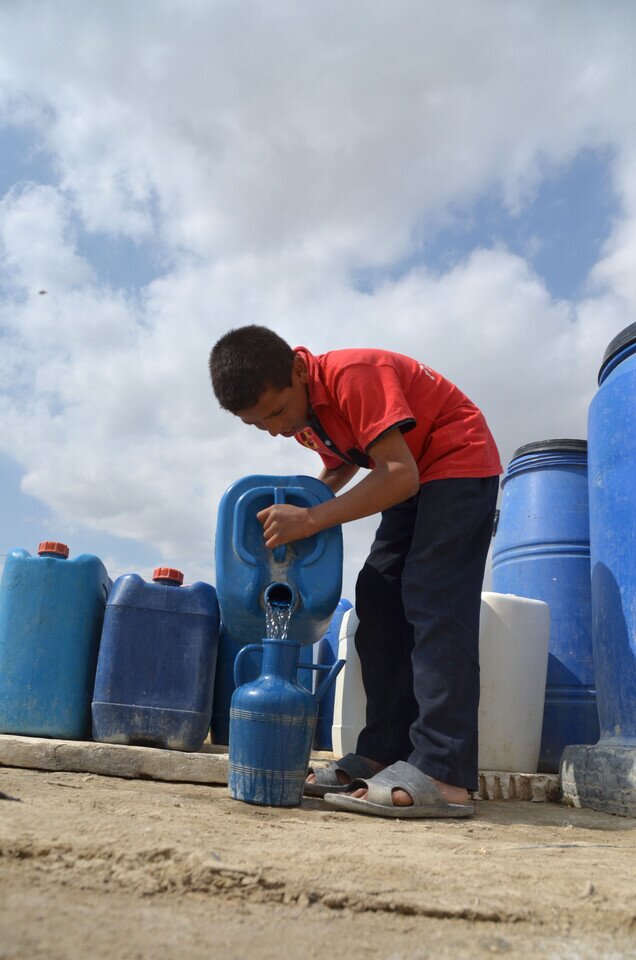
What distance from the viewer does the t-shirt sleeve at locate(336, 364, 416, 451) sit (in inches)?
83.4

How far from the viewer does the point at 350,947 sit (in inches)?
33.8

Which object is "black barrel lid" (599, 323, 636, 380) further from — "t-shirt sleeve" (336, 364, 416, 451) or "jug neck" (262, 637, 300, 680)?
"jug neck" (262, 637, 300, 680)

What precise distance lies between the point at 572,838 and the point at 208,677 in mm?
1381

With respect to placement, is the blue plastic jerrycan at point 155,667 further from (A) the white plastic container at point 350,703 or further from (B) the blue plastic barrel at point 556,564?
(B) the blue plastic barrel at point 556,564

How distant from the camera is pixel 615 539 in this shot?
261 centimetres

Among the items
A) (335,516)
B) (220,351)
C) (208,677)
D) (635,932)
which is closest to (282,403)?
(220,351)

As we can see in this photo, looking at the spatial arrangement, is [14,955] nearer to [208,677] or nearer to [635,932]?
[635,932]

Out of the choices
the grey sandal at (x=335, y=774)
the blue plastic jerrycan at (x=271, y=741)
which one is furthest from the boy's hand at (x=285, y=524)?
the grey sandal at (x=335, y=774)

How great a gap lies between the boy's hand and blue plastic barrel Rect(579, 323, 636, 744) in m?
1.08

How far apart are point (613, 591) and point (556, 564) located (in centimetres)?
64

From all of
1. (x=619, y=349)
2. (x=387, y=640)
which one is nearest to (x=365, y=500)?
(x=387, y=640)

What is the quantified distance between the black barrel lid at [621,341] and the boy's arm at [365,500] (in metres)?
1.02

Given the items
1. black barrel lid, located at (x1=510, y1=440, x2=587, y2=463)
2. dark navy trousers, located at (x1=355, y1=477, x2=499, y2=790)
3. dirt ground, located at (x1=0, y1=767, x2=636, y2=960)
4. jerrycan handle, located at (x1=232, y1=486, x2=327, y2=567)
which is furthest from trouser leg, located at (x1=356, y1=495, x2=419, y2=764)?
black barrel lid, located at (x1=510, y1=440, x2=587, y2=463)

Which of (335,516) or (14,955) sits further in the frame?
(335,516)
